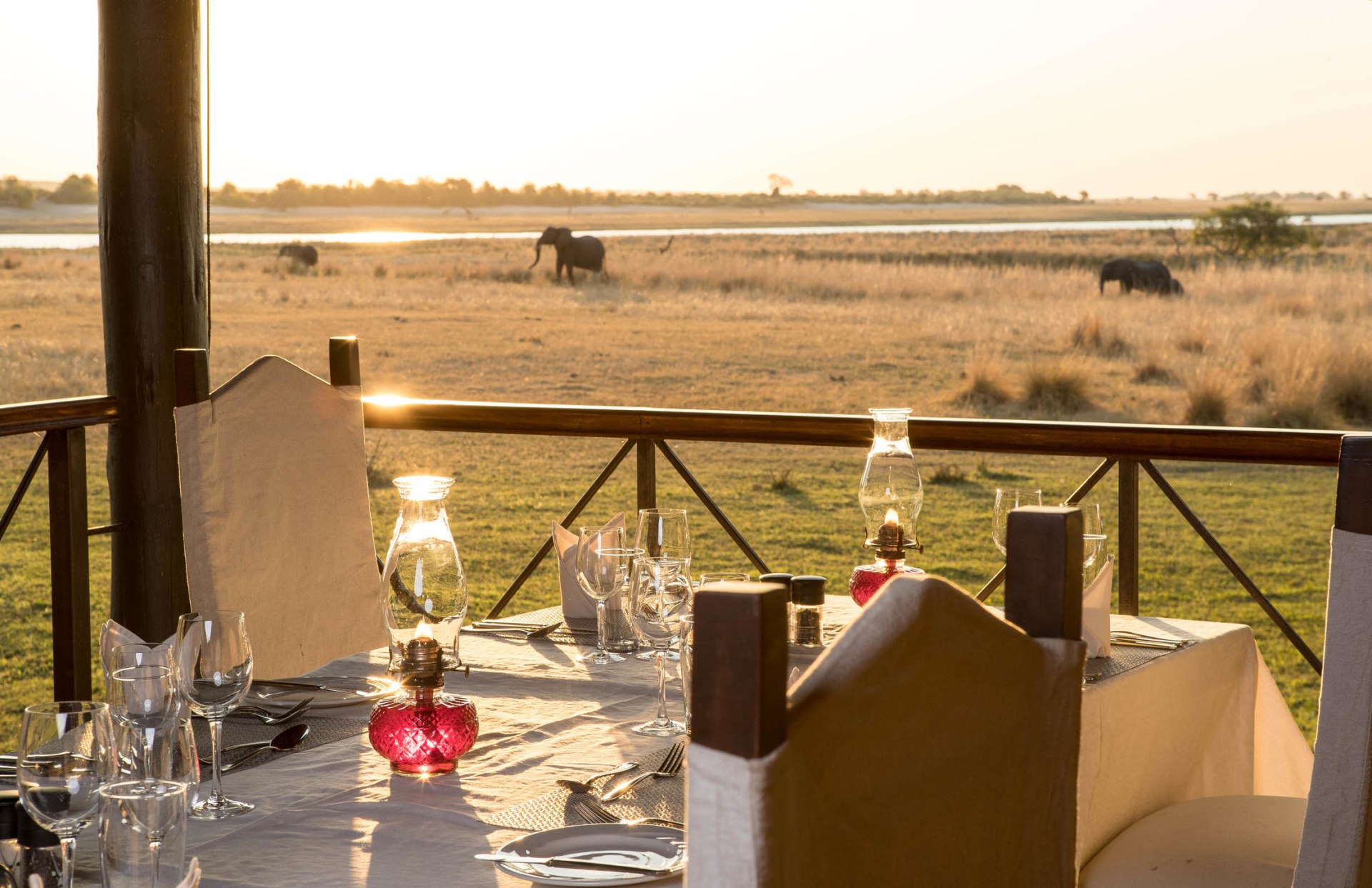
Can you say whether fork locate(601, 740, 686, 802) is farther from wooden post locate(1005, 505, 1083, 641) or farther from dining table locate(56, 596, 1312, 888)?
wooden post locate(1005, 505, 1083, 641)

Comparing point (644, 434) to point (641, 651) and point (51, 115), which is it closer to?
point (641, 651)

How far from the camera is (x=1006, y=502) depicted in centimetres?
190

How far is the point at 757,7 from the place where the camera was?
18.8 meters

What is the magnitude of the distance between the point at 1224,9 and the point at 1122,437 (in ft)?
58.5

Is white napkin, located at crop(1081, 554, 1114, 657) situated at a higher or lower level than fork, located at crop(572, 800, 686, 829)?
higher

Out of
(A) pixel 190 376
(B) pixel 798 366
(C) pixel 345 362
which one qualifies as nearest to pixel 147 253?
(C) pixel 345 362

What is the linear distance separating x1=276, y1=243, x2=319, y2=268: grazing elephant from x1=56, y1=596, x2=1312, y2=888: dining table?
19725mm

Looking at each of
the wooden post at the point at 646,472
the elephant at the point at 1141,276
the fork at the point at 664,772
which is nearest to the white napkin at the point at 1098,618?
the fork at the point at 664,772

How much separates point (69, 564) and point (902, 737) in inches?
91.6

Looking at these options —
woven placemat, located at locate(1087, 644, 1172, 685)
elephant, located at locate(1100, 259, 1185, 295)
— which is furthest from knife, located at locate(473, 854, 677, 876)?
elephant, located at locate(1100, 259, 1185, 295)

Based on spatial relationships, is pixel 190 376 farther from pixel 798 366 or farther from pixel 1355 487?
pixel 798 366

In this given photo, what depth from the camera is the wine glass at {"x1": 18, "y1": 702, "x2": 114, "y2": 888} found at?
0.96m

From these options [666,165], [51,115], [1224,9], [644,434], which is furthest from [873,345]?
[644,434]

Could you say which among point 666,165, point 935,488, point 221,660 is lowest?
point 935,488
